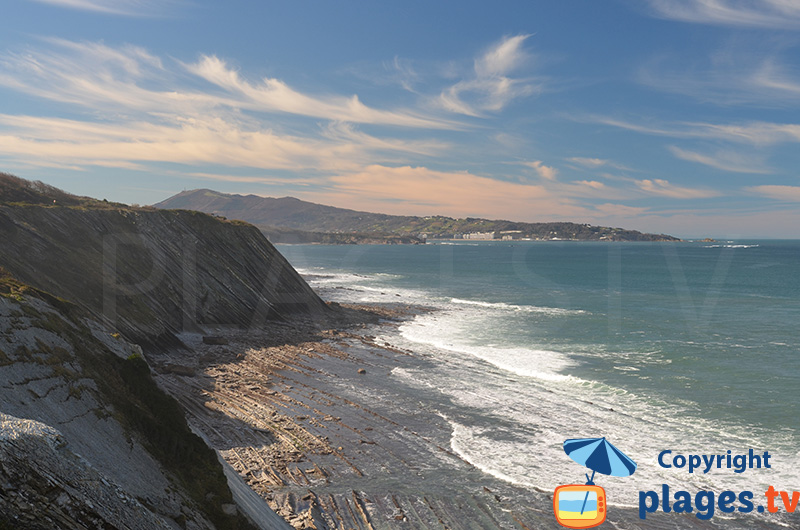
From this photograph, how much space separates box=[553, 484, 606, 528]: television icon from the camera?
568 inches

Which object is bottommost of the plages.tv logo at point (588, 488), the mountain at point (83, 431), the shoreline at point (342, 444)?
the shoreline at point (342, 444)

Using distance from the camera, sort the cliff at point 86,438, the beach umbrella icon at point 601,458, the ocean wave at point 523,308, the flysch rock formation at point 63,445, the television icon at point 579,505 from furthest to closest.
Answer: the ocean wave at point 523,308, the beach umbrella icon at point 601,458, the television icon at point 579,505, the cliff at point 86,438, the flysch rock formation at point 63,445

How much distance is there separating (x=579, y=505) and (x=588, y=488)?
0.93m

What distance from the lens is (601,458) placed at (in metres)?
17.5

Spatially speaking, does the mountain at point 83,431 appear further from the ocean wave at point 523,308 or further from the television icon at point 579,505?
the ocean wave at point 523,308

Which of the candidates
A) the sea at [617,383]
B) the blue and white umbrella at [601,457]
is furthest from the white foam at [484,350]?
the blue and white umbrella at [601,457]

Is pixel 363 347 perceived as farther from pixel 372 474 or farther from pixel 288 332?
pixel 372 474

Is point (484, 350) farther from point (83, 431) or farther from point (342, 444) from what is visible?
point (83, 431)

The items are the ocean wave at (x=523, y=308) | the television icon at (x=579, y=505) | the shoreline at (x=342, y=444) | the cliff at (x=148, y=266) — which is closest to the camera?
the shoreline at (x=342, y=444)

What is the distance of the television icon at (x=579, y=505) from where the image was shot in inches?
568

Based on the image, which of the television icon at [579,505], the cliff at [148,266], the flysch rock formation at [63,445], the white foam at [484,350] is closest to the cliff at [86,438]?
the flysch rock formation at [63,445]

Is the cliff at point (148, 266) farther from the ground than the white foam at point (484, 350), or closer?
farther from the ground

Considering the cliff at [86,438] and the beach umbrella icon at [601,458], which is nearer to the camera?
the cliff at [86,438]

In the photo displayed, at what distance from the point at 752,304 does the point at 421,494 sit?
63.7 m
